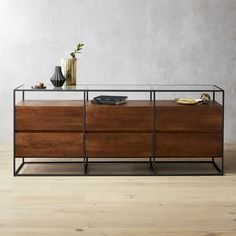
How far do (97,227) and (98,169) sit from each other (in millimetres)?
1581

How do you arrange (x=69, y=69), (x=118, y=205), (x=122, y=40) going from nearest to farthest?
(x=118, y=205) → (x=69, y=69) → (x=122, y=40)

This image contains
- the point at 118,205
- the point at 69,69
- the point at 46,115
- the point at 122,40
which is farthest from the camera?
the point at 122,40

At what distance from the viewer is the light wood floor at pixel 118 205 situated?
314cm

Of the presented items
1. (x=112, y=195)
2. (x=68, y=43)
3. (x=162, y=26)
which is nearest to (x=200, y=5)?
(x=162, y=26)

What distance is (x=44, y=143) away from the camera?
14.6 feet

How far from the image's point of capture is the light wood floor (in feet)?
10.3

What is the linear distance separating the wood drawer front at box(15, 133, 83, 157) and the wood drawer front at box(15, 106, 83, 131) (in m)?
0.06

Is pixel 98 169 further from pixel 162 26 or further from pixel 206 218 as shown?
pixel 162 26

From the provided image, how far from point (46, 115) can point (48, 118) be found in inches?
1.2

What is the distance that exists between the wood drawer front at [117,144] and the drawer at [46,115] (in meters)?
0.21

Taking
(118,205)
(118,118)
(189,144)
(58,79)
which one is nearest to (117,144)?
(118,118)

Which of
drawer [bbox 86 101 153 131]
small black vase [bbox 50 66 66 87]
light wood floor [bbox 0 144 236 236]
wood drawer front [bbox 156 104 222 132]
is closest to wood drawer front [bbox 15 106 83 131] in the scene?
drawer [bbox 86 101 153 131]

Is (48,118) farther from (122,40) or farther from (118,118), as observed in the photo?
(122,40)

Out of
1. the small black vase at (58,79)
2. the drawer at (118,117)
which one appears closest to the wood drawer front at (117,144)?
the drawer at (118,117)
